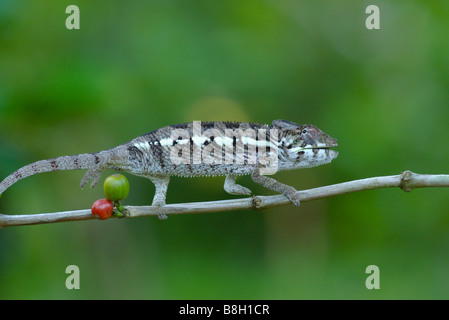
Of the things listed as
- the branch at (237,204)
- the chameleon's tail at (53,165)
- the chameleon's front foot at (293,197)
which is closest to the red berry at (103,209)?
the branch at (237,204)

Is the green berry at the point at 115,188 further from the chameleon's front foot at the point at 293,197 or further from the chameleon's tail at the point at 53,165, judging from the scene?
the chameleon's front foot at the point at 293,197

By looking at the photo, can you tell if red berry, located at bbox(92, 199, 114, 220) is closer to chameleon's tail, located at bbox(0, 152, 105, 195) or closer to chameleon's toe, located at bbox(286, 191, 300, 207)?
chameleon's tail, located at bbox(0, 152, 105, 195)

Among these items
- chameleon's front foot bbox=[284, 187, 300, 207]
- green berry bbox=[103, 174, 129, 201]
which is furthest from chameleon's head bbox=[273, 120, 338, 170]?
green berry bbox=[103, 174, 129, 201]

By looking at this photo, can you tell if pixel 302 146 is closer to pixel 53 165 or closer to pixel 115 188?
pixel 115 188

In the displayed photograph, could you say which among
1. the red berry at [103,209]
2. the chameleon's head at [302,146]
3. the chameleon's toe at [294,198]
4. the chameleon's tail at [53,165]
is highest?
the chameleon's head at [302,146]

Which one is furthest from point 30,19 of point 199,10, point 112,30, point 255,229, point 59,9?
point 255,229

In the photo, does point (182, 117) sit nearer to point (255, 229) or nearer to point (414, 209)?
point (255, 229)

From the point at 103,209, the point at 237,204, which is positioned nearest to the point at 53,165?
the point at 103,209
